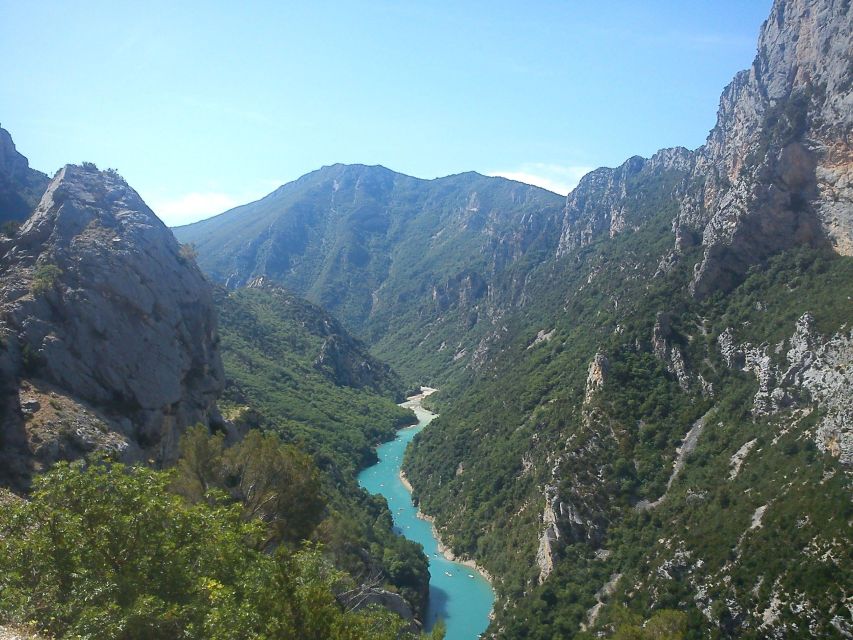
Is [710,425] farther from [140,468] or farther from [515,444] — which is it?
A: [140,468]

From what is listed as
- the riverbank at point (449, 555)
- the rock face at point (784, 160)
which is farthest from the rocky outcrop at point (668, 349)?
the riverbank at point (449, 555)

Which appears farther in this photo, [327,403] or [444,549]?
[327,403]

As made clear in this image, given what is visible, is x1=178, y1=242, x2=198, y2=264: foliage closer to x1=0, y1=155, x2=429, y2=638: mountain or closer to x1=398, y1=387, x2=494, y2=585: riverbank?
x1=0, y1=155, x2=429, y2=638: mountain

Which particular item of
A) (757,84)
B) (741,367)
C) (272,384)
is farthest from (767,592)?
(272,384)

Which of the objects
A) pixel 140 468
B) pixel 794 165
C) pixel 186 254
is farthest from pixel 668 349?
pixel 140 468

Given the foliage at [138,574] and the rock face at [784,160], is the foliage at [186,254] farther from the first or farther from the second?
the rock face at [784,160]

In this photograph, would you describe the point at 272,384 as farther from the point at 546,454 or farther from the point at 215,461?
the point at 215,461
